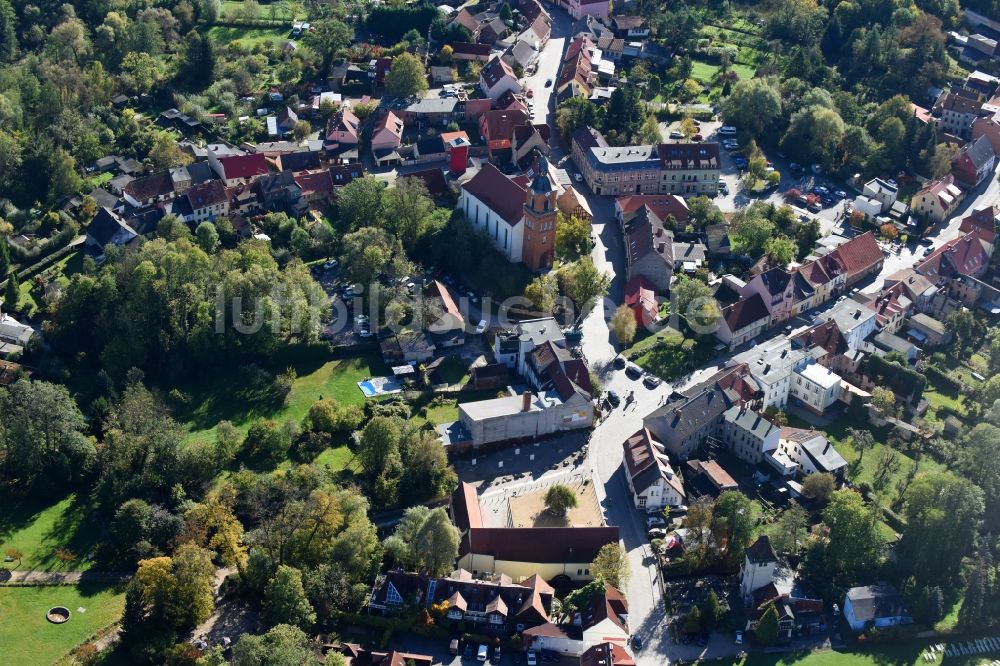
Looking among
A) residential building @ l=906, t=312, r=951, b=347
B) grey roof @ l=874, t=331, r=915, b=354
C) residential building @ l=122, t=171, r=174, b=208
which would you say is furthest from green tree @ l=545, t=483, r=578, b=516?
residential building @ l=122, t=171, r=174, b=208

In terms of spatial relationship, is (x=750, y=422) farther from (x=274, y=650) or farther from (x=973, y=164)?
(x=973, y=164)

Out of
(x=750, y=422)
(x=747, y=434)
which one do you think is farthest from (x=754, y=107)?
(x=747, y=434)

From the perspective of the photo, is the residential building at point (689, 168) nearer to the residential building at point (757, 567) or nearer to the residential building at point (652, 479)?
the residential building at point (652, 479)

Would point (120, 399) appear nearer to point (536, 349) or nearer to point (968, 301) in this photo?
point (536, 349)

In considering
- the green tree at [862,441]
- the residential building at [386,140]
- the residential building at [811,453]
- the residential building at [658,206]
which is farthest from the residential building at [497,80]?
the green tree at [862,441]

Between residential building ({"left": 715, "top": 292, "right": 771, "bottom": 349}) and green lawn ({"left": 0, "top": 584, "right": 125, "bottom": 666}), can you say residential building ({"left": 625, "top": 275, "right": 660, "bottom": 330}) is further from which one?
green lawn ({"left": 0, "top": 584, "right": 125, "bottom": 666})

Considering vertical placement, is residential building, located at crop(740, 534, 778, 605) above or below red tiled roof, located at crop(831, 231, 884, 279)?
below

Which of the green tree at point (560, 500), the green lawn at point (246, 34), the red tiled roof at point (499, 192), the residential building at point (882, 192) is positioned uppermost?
the red tiled roof at point (499, 192)

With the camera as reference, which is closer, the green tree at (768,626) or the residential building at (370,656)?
the residential building at (370,656)
